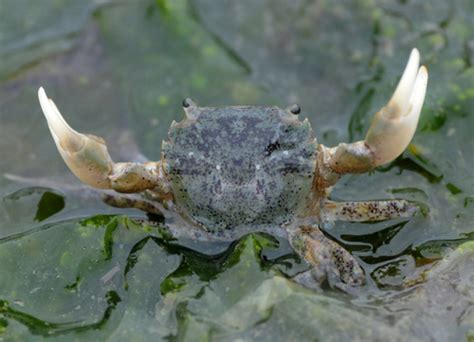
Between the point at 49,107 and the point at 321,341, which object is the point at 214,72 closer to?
the point at 49,107

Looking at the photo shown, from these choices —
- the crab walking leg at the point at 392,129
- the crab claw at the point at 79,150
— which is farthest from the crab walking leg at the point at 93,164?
the crab walking leg at the point at 392,129

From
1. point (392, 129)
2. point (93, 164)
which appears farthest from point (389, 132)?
point (93, 164)

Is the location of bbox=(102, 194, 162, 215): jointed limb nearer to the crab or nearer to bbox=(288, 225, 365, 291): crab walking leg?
the crab

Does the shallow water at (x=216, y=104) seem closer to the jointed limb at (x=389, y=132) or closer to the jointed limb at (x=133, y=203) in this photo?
the jointed limb at (x=133, y=203)

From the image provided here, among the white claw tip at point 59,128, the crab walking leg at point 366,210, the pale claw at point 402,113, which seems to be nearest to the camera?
the pale claw at point 402,113

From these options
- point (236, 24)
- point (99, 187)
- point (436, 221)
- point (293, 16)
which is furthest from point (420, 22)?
point (99, 187)

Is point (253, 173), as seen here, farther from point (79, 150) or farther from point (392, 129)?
point (79, 150)

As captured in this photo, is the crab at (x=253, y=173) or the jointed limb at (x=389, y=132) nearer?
the jointed limb at (x=389, y=132)
